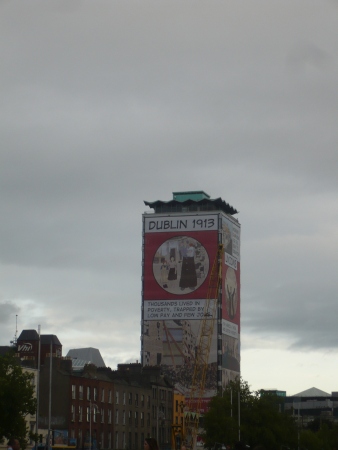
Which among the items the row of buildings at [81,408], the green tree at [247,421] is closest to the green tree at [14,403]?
the row of buildings at [81,408]

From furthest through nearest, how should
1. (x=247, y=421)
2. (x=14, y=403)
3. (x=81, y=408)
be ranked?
(x=247, y=421) < (x=81, y=408) < (x=14, y=403)

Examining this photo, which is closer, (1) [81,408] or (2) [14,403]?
(2) [14,403]

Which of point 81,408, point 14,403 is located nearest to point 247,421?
point 81,408

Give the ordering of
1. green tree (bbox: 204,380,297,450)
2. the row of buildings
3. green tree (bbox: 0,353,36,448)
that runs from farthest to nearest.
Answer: green tree (bbox: 204,380,297,450), the row of buildings, green tree (bbox: 0,353,36,448)

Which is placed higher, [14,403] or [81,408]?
[81,408]

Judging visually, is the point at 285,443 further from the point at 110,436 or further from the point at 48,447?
the point at 48,447

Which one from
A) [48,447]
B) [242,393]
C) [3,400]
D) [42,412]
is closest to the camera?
[3,400]

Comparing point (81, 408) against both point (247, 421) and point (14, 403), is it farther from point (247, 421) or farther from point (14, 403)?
point (14, 403)

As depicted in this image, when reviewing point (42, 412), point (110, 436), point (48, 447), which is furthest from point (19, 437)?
point (110, 436)

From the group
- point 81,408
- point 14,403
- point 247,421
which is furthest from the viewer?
point 247,421

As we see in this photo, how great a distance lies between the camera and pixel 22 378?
126750 millimetres

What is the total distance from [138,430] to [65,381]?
33926 millimetres

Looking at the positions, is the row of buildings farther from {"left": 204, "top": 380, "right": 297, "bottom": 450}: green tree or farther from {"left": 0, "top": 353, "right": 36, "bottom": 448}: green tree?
{"left": 0, "top": 353, "right": 36, "bottom": 448}: green tree

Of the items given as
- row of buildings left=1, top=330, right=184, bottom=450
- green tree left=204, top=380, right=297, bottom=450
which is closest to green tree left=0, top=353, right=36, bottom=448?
row of buildings left=1, top=330, right=184, bottom=450
